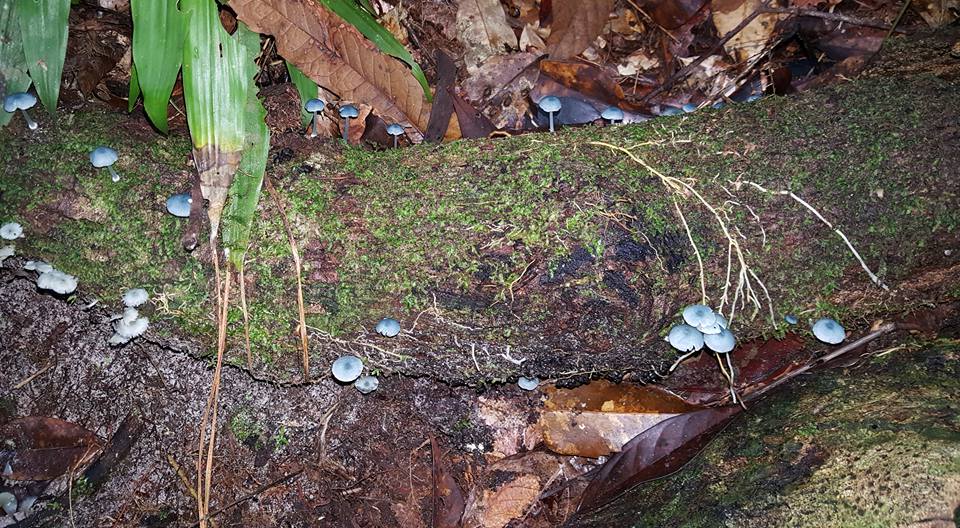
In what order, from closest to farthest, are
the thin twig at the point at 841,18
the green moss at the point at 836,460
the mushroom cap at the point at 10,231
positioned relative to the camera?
the green moss at the point at 836,460
the mushroom cap at the point at 10,231
the thin twig at the point at 841,18

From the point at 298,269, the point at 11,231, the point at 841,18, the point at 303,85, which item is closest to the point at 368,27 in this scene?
the point at 303,85

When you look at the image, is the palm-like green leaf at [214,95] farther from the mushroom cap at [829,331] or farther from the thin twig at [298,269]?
the mushroom cap at [829,331]

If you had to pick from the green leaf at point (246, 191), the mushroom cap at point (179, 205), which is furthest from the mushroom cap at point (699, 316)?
the mushroom cap at point (179, 205)

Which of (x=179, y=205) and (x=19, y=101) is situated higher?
(x=19, y=101)

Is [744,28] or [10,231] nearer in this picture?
[10,231]

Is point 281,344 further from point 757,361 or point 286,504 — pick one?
point 757,361

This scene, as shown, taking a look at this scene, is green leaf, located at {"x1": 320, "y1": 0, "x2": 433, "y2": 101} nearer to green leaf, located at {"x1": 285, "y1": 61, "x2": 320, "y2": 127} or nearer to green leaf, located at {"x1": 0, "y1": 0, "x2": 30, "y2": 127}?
green leaf, located at {"x1": 285, "y1": 61, "x2": 320, "y2": 127}

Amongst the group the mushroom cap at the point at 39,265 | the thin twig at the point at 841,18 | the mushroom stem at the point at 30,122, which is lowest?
the mushroom cap at the point at 39,265

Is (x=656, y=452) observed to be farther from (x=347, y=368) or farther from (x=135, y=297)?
(x=135, y=297)
